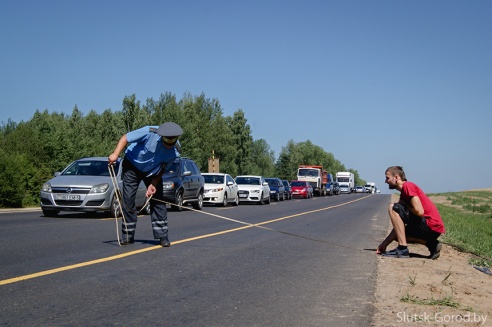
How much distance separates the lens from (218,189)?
2714 cm

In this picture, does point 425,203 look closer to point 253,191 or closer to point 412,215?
point 412,215

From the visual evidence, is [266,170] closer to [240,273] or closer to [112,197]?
[112,197]

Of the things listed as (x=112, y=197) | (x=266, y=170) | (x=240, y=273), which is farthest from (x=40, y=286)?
(x=266, y=170)

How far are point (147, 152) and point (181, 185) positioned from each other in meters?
12.8

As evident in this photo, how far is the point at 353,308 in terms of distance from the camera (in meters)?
5.58

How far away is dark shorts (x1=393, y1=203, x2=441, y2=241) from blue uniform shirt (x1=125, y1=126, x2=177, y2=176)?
376cm

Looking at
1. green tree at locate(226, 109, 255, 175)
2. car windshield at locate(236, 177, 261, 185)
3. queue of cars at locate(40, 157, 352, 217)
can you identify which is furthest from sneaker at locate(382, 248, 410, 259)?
green tree at locate(226, 109, 255, 175)

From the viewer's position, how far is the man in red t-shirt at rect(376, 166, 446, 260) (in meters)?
8.75

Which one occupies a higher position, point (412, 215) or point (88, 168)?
point (88, 168)

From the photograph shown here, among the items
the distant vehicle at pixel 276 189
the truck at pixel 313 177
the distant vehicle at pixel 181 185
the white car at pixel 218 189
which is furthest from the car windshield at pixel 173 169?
the truck at pixel 313 177

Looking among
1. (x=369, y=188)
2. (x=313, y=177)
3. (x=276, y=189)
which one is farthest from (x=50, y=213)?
(x=369, y=188)

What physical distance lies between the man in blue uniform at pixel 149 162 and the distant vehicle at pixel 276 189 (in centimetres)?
3277

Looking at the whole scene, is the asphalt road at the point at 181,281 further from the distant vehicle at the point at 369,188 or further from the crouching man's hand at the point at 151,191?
the distant vehicle at the point at 369,188

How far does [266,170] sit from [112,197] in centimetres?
11533
